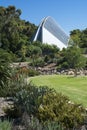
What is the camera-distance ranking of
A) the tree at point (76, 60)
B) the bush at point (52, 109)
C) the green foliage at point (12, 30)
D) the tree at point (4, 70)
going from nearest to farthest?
the bush at point (52, 109)
the tree at point (4, 70)
the tree at point (76, 60)
the green foliage at point (12, 30)

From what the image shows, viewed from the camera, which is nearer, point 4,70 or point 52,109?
point 52,109

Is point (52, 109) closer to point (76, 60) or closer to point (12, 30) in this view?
point (76, 60)

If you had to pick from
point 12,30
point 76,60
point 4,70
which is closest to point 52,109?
point 4,70

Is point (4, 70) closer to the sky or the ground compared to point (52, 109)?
closer to the sky

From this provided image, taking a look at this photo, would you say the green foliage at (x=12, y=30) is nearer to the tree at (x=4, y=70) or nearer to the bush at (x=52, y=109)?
the tree at (x=4, y=70)

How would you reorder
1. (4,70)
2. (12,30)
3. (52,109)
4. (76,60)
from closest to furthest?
1. (52,109)
2. (4,70)
3. (76,60)
4. (12,30)

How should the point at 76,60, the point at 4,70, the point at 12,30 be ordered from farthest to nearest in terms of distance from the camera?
the point at 12,30, the point at 76,60, the point at 4,70

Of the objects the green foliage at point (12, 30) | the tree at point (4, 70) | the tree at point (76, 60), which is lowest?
the tree at point (76, 60)

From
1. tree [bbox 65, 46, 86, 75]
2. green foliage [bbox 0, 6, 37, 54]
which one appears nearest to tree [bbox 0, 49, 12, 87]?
tree [bbox 65, 46, 86, 75]

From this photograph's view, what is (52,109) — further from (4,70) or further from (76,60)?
(76,60)

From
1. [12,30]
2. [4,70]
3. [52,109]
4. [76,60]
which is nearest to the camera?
[52,109]

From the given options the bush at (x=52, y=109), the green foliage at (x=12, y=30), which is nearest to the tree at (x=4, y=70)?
the bush at (x=52, y=109)

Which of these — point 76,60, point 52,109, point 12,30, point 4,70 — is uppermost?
point 12,30

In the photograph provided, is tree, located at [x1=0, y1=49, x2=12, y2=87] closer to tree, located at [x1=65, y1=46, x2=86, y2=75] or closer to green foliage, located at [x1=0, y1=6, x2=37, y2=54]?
tree, located at [x1=65, y1=46, x2=86, y2=75]
